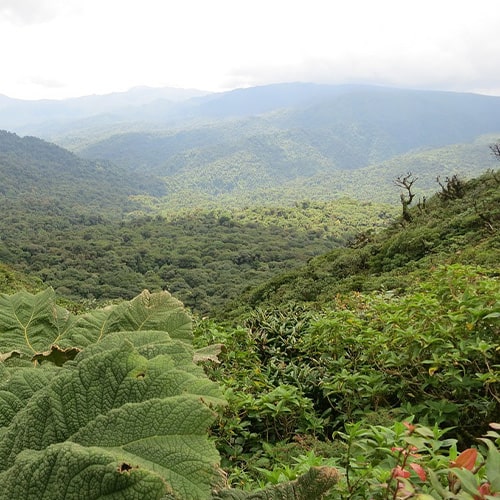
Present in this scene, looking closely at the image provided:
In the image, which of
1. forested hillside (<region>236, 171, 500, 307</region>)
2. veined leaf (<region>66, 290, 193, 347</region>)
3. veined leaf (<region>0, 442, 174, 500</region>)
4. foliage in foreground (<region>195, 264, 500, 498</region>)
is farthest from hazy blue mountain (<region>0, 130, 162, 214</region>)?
veined leaf (<region>0, 442, 174, 500</region>)

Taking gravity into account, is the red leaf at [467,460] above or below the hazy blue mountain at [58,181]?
above

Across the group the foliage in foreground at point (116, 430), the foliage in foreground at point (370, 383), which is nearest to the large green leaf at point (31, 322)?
the foliage in foreground at point (116, 430)

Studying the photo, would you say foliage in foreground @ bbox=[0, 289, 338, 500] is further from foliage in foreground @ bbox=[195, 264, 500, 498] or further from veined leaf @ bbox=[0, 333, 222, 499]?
foliage in foreground @ bbox=[195, 264, 500, 498]

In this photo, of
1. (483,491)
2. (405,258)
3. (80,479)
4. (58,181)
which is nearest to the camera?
(80,479)

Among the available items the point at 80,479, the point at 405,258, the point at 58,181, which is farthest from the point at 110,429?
the point at 58,181

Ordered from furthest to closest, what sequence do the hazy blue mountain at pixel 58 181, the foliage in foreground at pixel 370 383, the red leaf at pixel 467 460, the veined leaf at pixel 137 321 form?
the hazy blue mountain at pixel 58 181 < the foliage in foreground at pixel 370 383 < the veined leaf at pixel 137 321 < the red leaf at pixel 467 460

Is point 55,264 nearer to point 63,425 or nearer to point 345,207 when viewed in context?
point 345,207

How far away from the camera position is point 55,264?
198 ft

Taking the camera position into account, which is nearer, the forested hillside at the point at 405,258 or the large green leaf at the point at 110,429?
the large green leaf at the point at 110,429

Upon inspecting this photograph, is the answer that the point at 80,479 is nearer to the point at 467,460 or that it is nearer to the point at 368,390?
the point at 467,460

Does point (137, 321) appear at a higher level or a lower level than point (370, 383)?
higher

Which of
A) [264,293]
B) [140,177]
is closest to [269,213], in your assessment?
[264,293]

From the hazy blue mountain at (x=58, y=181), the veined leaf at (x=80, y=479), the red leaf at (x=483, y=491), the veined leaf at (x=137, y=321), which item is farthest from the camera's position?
the hazy blue mountain at (x=58, y=181)

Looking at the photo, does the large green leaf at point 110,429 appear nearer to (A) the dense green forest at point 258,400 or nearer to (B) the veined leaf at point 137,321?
(A) the dense green forest at point 258,400
